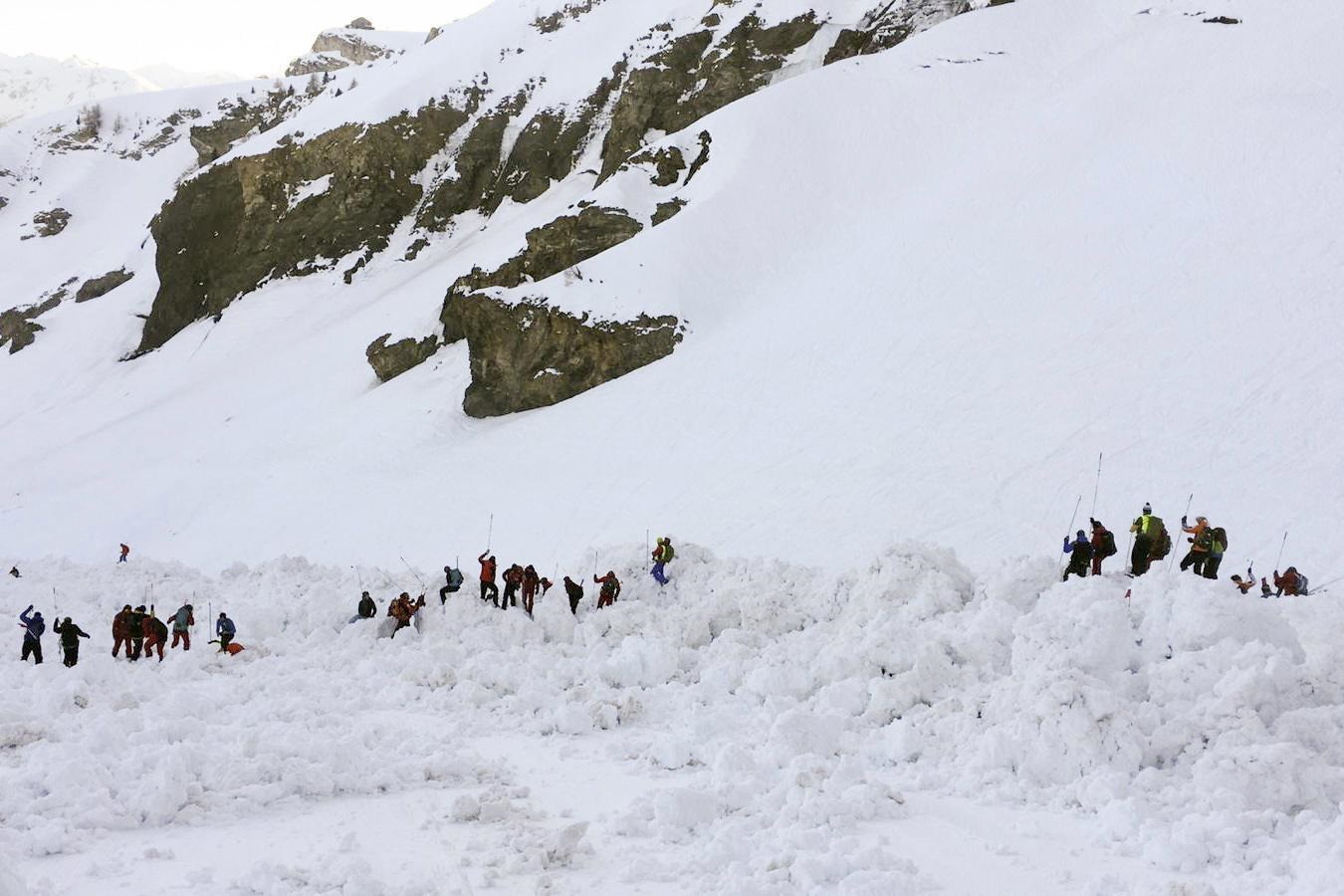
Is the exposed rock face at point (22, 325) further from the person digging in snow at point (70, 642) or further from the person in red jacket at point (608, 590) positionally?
the person in red jacket at point (608, 590)

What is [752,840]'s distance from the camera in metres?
6.42

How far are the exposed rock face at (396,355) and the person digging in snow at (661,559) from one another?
2621 centimetres

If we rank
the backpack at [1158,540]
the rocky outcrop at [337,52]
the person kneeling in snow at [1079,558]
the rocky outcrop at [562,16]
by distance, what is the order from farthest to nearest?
the rocky outcrop at [337,52]
the rocky outcrop at [562,16]
the backpack at [1158,540]
the person kneeling in snow at [1079,558]

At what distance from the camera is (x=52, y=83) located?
163250 millimetres

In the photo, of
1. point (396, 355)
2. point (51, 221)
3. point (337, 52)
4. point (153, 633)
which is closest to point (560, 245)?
point (396, 355)

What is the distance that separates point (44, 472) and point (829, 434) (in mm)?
34549

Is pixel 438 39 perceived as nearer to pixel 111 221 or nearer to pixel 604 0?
pixel 604 0

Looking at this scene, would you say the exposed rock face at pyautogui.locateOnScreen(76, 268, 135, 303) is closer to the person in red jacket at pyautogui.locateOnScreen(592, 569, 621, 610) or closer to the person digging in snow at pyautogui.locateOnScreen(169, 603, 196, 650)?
the person digging in snow at pyautogui.locateOnScreen(169, 603, 196, 650)

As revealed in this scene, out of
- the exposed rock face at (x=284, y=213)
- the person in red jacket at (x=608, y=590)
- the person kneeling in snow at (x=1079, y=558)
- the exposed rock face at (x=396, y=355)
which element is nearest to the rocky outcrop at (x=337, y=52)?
the exposed rock face at (x=284, y=213)

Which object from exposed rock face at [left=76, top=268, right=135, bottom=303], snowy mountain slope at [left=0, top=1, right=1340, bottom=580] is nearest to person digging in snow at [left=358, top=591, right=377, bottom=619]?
snowy mountain slope at [left=0, top=1, right=1340, bottom=580]

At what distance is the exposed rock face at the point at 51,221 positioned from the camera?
72875mm

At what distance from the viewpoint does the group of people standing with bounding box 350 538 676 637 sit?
1317 cm

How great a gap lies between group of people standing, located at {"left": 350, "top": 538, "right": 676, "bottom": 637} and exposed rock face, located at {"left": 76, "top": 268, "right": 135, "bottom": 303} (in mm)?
59228

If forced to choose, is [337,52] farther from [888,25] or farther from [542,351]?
[542,351]
